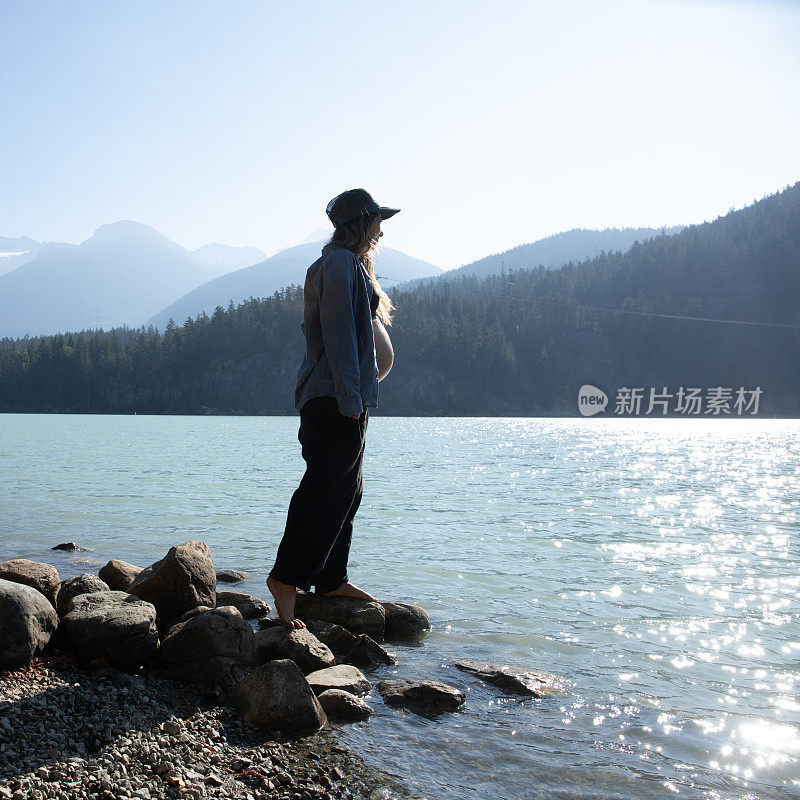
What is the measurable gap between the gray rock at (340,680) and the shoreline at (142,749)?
0.51 m

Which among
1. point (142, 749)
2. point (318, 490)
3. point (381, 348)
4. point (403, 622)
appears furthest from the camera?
point (403, 622)

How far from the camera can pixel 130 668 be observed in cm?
453

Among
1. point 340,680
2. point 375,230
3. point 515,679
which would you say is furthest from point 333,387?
point 515,679

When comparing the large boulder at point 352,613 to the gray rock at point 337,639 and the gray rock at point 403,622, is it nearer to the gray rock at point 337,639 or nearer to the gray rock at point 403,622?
the gray rock at point 337,639

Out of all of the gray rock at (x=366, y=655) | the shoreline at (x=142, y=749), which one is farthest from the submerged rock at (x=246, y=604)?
the shoreline at (x=142, y=749)

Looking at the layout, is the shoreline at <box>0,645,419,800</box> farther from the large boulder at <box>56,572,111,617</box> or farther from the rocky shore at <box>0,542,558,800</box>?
the large boulder at <box>56,572,111,617</box>

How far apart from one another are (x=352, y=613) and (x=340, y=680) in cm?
117

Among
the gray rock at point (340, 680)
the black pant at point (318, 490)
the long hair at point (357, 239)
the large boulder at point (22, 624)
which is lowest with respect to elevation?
the gray rock at point (340, 680)

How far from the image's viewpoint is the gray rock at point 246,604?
666 centimetres

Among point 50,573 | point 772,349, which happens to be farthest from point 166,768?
point 772,349

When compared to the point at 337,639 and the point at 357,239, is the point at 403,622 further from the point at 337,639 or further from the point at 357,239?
the point at 357,239

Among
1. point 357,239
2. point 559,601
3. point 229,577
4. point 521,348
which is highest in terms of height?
point 521,348

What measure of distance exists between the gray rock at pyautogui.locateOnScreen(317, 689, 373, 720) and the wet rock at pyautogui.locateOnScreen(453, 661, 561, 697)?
1143 mm

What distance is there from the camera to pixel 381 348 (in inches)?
214
